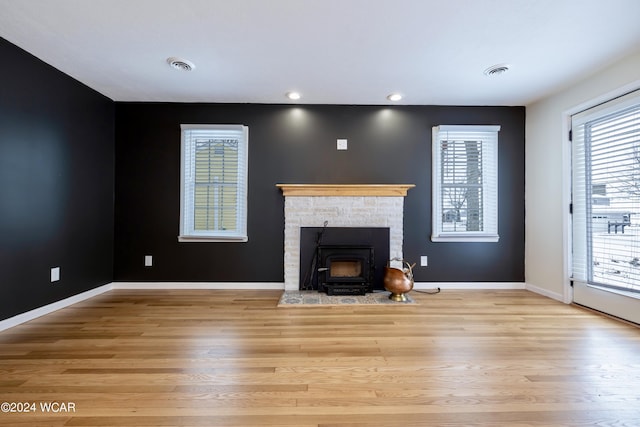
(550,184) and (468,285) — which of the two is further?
(468,285)

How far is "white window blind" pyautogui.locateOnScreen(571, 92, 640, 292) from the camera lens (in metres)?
2.50

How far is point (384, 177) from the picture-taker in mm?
3672

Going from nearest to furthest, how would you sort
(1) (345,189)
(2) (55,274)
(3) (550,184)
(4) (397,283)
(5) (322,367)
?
1. (5) (322,367)
2. (2) (55,274)
3. (4) (397,283)
4. (3) (550,184)
5. (1) (345,189)

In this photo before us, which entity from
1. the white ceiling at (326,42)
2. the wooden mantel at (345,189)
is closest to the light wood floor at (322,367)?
the wooden mantel at (345,189)

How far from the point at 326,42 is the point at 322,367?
242 cm

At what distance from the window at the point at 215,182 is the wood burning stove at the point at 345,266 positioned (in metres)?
1.10

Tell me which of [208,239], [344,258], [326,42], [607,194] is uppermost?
[326,42]

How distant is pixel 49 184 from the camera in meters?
2.73

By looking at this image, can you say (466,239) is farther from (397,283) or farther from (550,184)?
(397,283)

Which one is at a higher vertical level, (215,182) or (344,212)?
(215,182)

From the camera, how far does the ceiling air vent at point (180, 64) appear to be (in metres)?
2.56

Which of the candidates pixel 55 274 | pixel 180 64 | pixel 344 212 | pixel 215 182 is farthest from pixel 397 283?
pixel 55 274

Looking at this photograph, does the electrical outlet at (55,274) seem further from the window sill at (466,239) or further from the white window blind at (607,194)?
the white window blind at (607,194)

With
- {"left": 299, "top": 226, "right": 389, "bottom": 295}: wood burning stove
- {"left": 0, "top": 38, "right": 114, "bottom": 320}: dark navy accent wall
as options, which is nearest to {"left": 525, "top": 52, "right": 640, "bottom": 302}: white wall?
{"left": 299, "top": 226, "right": 389, "bottom": 295}: wood burning stove
